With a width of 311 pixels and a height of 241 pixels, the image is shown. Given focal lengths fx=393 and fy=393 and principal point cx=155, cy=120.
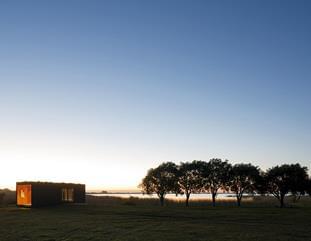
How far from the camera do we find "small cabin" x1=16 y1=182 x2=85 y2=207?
194ft

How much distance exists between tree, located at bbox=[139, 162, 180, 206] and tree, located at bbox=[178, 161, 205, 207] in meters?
1.35

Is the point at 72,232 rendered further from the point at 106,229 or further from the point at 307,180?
the point at 307,180

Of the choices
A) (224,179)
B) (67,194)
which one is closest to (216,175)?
(224,179)

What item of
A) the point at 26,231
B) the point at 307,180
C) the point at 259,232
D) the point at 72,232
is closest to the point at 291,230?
the point at 259,232

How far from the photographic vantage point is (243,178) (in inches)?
3302

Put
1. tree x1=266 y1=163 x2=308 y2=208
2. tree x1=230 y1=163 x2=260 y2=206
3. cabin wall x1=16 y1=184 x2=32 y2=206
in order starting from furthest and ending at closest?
tree x1=230 y1=163 x2=260 y2=206 < tree x1=266 y1=163 x2=308 y2=208 < cabin wall x1=16 y1=184 x2=32 y2=206

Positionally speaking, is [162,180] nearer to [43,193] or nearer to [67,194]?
[67,194]

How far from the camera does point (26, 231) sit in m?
29.1

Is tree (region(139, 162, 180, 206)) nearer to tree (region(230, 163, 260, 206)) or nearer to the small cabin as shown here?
tree (region(230, 163, 260, 206))

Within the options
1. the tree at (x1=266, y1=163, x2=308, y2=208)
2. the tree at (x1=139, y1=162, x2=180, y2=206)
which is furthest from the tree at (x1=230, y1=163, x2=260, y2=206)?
the tree at (x1=139, y1=162, x2=180, y2=206)

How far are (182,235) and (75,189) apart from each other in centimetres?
4238

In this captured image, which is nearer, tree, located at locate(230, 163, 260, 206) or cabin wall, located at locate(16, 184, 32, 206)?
cabin wall, located at locate(16, 184, 32, 206)

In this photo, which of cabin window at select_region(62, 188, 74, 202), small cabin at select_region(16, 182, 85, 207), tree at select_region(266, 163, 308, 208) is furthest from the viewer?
tree at select_region(266, 163, 308, 208)

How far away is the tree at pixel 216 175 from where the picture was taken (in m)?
85.8
